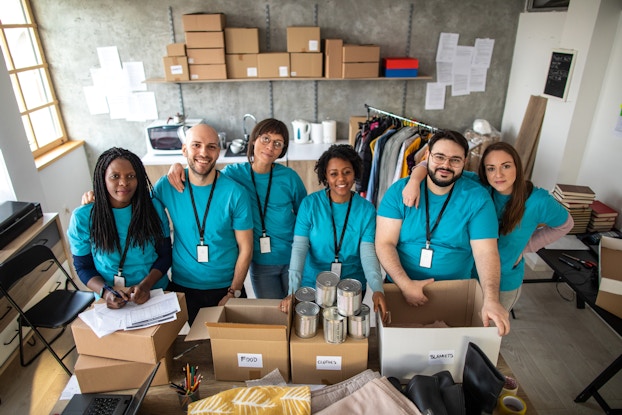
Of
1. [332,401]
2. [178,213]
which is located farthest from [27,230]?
[332,401]

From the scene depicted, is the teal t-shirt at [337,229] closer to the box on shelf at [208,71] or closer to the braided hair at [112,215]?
the braided hair at [112,215]

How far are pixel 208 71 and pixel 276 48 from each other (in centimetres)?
79

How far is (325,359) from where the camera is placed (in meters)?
1.45

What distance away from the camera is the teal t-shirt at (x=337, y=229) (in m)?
1.89

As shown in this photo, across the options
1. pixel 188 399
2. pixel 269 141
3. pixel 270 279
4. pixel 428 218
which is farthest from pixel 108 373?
pixel 428 218

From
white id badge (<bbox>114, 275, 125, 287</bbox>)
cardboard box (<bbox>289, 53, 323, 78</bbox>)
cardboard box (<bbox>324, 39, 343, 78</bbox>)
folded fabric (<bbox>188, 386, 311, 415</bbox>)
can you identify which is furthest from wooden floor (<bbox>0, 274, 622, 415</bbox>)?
cardboard box (<bbox>289, 53, 323, 78</bbox>)

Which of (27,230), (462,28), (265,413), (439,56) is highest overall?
(462,28)

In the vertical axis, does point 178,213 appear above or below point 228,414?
above

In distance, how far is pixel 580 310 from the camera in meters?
3.30

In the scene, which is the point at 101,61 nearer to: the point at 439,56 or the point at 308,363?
the point at 439,56

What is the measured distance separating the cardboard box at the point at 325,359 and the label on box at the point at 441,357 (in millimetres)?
220

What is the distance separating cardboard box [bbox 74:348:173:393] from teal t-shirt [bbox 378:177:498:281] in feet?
3.52

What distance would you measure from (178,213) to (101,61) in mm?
3420

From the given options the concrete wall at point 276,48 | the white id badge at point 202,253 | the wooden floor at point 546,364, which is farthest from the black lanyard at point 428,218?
the concrete wall at point 276,48
